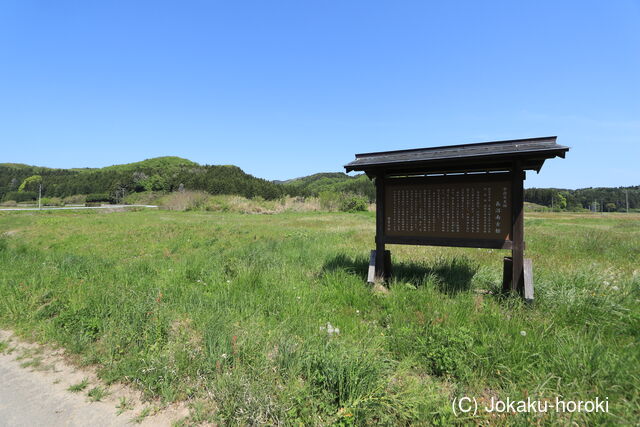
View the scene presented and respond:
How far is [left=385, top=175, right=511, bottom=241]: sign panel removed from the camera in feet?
14.8

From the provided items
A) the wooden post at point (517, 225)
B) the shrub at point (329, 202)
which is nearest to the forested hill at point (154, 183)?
the shrub at point (329, 202)

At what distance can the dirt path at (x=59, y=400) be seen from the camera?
7.16 feet

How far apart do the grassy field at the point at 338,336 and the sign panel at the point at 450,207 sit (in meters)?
0.93

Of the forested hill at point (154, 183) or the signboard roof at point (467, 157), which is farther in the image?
the forested hill at point (154, 183)

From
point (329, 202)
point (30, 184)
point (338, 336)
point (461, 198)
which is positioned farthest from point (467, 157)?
point (30, 184)

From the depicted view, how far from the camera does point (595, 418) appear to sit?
2018mm

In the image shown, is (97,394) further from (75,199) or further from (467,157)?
(75,199)

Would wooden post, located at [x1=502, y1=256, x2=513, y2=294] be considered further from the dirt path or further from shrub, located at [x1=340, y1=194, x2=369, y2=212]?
shrub, located at [x1=340, y1=194, x2=369, y2=212]

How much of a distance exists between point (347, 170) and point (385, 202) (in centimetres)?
96

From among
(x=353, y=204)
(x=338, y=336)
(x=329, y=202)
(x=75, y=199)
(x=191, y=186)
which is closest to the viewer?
(x=338, y=336)

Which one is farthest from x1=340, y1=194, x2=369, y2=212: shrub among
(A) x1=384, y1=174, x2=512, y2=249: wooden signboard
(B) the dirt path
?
(B) the dirt path

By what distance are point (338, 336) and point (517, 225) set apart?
11.1ft

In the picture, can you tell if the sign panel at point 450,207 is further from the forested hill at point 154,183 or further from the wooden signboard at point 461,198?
the forested hill at point 154,183

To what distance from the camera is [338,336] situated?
3.15 meters
